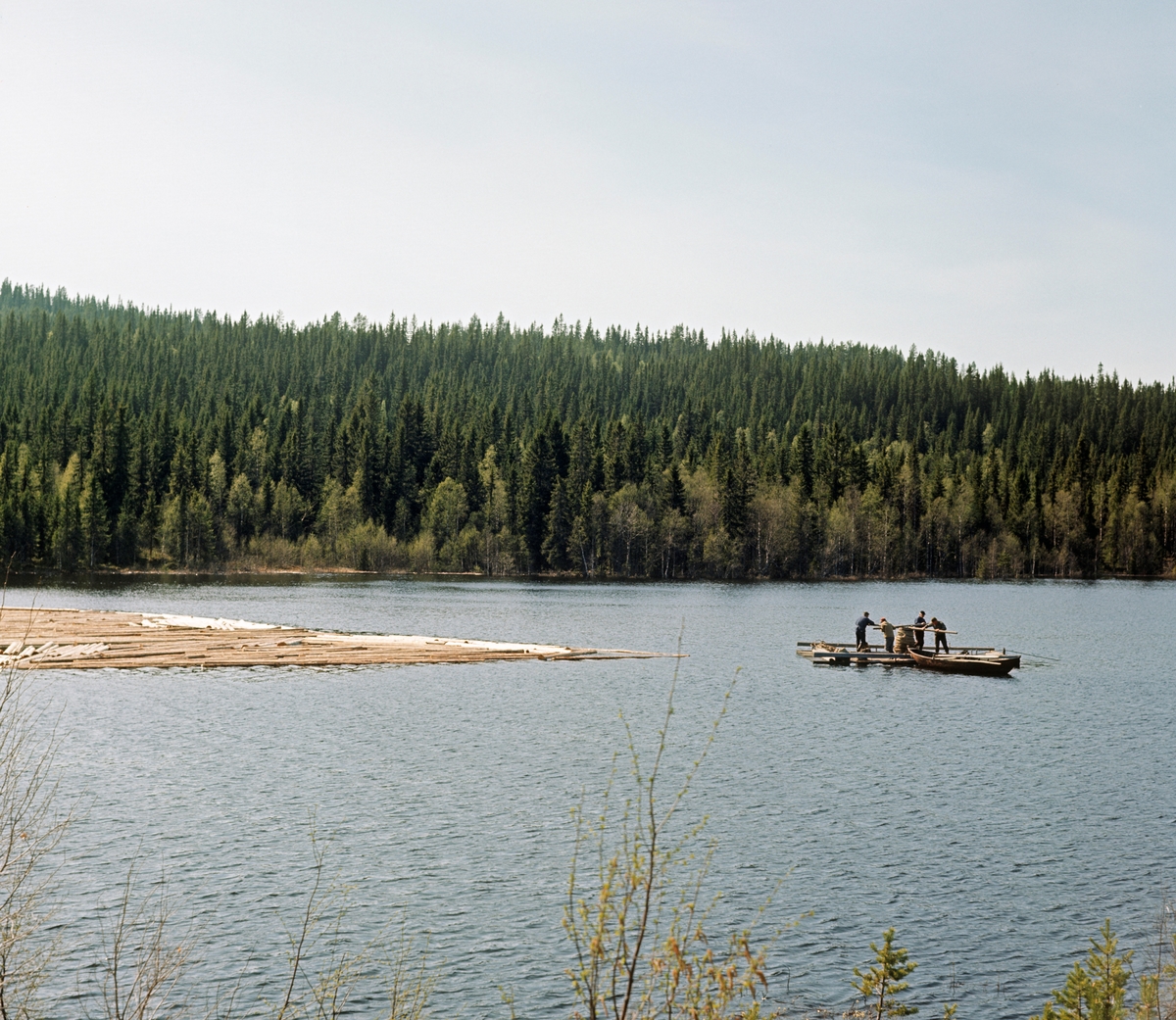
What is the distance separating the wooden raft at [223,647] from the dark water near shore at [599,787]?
4.89 ft

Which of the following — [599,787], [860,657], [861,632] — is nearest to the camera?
[599,787]

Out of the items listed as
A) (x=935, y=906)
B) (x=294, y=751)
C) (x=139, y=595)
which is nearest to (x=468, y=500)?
(x=139, y=595)

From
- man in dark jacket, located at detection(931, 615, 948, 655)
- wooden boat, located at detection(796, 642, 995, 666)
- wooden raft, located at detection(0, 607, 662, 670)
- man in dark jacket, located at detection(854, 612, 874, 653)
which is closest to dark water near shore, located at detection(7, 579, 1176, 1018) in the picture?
wooden boat, located at detection(796, 642, 995, 666)

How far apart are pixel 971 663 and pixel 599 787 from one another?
3202cm

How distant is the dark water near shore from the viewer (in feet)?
65.6

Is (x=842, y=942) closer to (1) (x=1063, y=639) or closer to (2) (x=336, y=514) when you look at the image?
(1) (x=1063, y=639)

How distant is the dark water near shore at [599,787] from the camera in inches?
787

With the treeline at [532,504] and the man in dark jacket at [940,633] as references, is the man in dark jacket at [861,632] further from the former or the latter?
the treeline at [532,504]

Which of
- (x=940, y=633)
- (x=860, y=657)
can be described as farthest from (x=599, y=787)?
(x=940, y=633)

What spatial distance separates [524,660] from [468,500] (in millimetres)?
110445

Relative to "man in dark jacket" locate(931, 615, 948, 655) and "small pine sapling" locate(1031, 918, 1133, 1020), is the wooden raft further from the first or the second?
"small pine sapling" locate(1031, 918, 1133, 1020)

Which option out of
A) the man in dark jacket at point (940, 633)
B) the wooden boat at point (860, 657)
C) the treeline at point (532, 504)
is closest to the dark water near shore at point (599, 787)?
the wooden boat at point (860, 657)

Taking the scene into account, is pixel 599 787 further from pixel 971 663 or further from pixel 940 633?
pixel 940 633

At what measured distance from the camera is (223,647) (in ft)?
189
